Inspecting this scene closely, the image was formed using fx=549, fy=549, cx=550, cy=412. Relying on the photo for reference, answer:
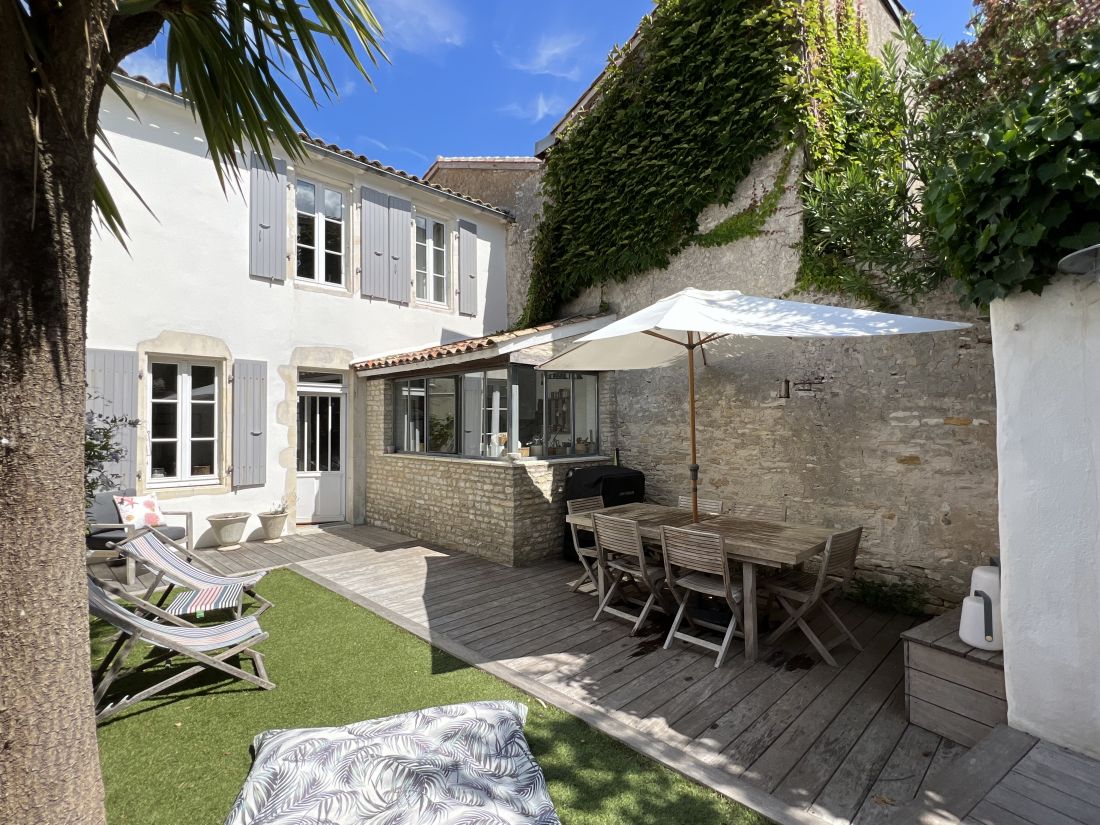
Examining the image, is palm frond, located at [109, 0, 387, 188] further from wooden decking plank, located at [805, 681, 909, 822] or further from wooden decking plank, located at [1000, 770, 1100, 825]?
wooden decking plank, located at [1000, 770, 1100, 825]

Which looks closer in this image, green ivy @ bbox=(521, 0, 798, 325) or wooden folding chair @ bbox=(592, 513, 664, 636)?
wooden folding chair @ bbox=(592, 513, 664, 636)

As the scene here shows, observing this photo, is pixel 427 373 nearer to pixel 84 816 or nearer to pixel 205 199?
pixel 205 199

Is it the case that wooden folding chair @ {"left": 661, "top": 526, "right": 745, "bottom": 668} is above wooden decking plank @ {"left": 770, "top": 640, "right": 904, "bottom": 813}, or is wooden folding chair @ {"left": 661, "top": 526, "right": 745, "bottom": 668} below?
above

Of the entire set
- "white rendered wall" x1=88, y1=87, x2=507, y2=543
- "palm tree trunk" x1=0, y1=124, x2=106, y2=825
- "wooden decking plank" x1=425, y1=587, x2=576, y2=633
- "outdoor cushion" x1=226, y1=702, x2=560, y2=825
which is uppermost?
"white rendered wall" x1=88, y1=87, x2=507, y2=543

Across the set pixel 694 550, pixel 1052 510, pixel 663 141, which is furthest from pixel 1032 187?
pixel 663 141

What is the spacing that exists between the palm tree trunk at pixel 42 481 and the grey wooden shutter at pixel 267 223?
6.61 m

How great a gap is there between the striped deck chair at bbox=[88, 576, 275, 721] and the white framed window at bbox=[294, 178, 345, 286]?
6.08m

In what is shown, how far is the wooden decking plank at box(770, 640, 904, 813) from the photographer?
266 centimetres

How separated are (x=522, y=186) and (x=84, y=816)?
10877 millimetres

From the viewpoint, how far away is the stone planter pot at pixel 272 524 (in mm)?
7934

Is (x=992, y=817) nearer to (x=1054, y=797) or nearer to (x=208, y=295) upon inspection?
(x=1054, y=797)

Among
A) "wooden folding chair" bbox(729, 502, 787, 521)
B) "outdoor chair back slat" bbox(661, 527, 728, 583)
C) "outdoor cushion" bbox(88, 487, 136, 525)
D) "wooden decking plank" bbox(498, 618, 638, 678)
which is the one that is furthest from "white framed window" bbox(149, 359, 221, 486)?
"wooden folding chair" bbox(729, 502, 787, 521)

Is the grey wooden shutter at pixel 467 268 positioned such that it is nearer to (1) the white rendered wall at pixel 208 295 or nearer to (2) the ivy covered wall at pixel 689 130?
(1) the white rendered wall at pixel 208 295

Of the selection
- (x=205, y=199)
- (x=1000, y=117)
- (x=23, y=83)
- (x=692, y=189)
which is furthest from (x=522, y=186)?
(x=23, y=83)
